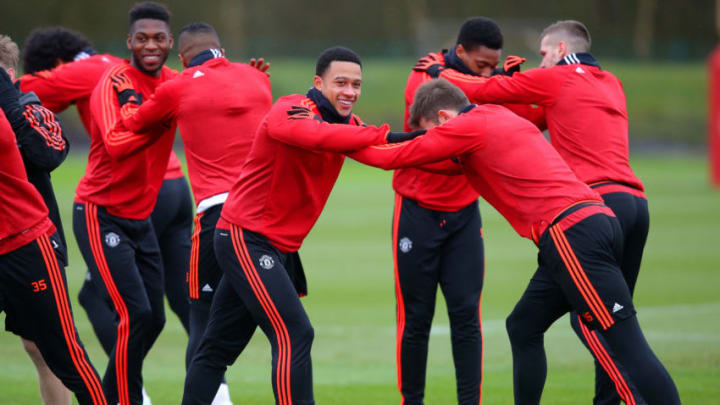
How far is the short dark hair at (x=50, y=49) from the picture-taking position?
774 cm

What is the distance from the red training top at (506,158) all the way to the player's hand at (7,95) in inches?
77.9

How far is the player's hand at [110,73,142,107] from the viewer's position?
6410 mm

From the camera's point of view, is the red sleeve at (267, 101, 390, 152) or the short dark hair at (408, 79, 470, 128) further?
the short dark hair at (408, 79, 470, 128)

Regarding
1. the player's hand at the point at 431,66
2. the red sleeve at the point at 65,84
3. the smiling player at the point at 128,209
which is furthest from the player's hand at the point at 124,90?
the player's hand at the point at 431,66

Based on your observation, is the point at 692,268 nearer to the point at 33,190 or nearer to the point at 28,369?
the point at 28,369

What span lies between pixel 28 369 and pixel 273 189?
4.35 meters

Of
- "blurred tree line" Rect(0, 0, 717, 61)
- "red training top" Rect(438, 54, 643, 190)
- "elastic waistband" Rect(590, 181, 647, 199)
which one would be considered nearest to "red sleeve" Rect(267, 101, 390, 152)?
"red training top" Rect(438, 54, 643, 190)

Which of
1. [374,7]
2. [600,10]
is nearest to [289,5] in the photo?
[374,7]

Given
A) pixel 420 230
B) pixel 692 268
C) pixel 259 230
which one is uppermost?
pixel 259 230

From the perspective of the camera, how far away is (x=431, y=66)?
676 cm

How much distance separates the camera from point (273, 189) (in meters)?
5.39

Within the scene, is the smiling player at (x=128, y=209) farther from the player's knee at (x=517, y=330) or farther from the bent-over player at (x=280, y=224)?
the player's knee at (x=517, y=330)

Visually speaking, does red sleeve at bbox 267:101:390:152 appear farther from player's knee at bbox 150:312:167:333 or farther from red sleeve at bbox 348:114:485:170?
player's knee at bbox 150:312:167:333

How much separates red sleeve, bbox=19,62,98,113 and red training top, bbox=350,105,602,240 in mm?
2968
